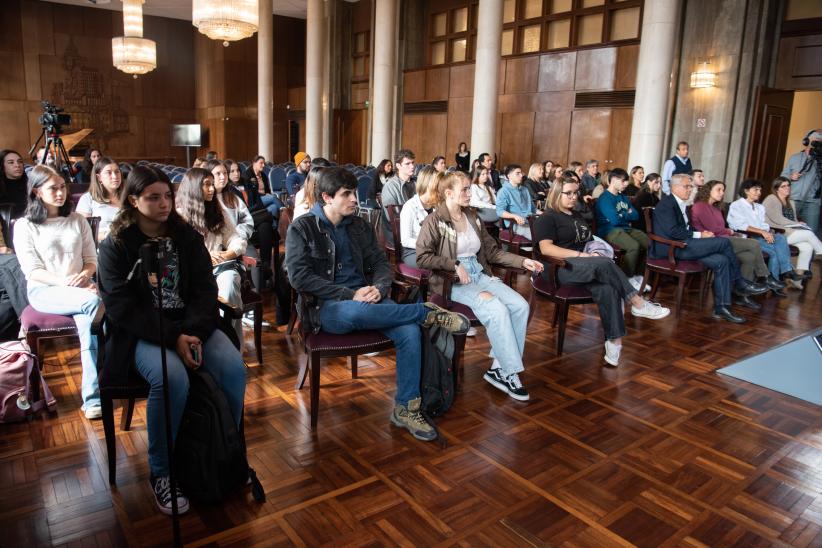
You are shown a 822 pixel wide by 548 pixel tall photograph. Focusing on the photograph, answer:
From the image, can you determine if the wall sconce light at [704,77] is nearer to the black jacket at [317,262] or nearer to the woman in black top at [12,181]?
the black jacket at [317,262]

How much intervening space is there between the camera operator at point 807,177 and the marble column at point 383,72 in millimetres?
7492

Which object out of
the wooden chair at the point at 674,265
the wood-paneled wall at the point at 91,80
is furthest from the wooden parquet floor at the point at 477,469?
the wood-paneled wall at the point at 91,80

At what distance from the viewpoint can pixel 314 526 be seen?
2121 millimetres

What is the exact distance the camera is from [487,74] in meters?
9.68

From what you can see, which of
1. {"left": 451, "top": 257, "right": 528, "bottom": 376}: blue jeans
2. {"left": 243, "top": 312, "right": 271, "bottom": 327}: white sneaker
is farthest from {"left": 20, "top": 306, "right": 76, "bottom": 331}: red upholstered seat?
{"left": 451, "top": 257, "right": 528, "bottom": 376}: blue jeans

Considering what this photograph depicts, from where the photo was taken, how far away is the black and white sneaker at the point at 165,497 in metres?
2.16

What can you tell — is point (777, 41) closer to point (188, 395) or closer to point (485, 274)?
point (485, 274)

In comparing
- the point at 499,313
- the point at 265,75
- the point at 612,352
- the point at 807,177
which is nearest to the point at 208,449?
the point at 499,313

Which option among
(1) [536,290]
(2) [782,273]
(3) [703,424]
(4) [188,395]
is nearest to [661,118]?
(2) [782,273]

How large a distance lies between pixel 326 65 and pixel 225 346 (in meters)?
14.8

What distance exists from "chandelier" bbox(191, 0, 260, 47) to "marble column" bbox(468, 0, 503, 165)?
13.0 ft

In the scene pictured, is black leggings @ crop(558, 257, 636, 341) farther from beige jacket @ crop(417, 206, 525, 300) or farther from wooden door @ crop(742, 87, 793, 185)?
wooden door @ crop(742, 87, 793, 185)

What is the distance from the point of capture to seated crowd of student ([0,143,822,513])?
230 cm

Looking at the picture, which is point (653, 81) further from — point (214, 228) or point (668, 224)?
point (214, 228)
